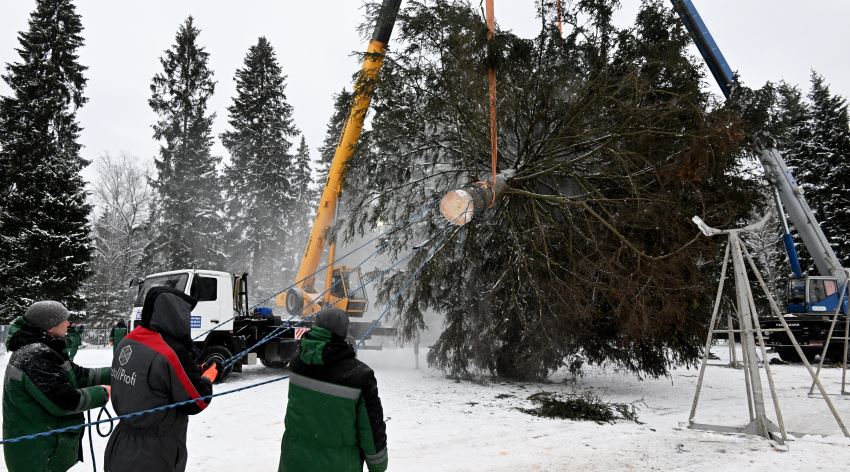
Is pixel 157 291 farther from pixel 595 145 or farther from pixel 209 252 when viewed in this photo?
pixel 209 252

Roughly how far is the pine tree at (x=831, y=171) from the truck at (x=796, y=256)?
1144 centimetres

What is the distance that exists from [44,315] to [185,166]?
2600 centimetres

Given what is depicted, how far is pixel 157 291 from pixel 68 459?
1340mm

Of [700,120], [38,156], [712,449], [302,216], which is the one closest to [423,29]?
[700,120]

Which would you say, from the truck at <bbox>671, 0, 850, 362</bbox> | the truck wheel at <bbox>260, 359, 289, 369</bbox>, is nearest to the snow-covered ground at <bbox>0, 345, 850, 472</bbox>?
the truck wheel at <bbox>260, 359, 289, 369</bbox>

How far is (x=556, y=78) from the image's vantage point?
9.13 m

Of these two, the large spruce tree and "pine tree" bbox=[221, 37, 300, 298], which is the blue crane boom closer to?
the large spruce tree

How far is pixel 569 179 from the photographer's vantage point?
941 centimetres

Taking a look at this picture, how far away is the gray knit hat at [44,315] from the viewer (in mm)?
3004

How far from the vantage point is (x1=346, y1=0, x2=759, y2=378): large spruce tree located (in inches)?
329

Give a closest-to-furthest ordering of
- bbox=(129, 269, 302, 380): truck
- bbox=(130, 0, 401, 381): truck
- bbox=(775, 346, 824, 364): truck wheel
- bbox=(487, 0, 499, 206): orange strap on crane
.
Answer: bbox=(487, 0, 499, 206): orange strap on crane, bbox=(130, 0, 401, 381): truck, bbox=(129, 269, 302, 380): truck, bbox=(775, 346, 824, 364): truck wheel

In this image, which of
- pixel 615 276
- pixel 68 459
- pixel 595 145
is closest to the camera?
pixel 68 459

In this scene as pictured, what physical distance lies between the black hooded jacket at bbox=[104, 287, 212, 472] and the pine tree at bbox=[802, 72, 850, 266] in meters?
31.0

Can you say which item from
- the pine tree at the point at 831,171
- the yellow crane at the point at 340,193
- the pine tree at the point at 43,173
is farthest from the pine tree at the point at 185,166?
the pine tree at the point at 831,171
